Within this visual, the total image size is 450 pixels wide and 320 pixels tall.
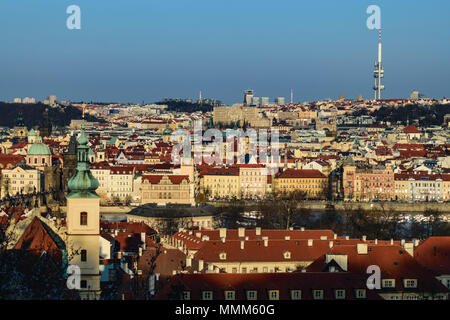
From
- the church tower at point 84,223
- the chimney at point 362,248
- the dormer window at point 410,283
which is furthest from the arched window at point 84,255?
the dormer window at point 410,283

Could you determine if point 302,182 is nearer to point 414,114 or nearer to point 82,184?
point 82,184

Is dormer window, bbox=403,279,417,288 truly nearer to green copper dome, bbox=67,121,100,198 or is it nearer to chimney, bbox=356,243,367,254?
chimney, bbox=356,243,367,254

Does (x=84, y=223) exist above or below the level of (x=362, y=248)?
above

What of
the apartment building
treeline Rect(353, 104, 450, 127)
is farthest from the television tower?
the apartment building

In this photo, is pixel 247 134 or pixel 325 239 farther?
pixel 247 134

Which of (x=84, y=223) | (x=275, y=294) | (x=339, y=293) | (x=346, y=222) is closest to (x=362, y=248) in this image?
(x=339, y=293)

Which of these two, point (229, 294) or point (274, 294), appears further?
point (274, 294)
